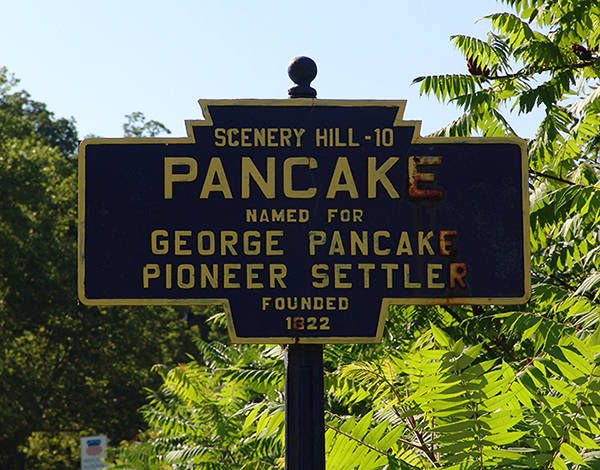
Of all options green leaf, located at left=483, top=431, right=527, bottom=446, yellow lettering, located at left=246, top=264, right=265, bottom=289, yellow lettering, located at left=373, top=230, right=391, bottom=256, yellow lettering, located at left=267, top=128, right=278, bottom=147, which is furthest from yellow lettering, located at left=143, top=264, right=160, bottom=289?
green leaf, located at left=483, top=431, right=527, bottom=446

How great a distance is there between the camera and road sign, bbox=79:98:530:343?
323 cm

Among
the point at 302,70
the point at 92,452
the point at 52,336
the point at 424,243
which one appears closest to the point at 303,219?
the point at 424,243

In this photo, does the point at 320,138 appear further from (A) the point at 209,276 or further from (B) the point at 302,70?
(A) the point at 209,276

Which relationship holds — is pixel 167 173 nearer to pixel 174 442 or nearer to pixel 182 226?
pixel 182 226

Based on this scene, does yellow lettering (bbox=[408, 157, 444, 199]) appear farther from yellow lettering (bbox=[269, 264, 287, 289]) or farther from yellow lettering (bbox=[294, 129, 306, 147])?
yellow lettering (bbox=[269, 264, 287, 289])

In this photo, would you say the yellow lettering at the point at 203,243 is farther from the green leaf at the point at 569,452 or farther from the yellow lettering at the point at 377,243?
the green leaf at the point at 569,452

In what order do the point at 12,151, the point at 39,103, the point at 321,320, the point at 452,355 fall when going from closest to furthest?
the point at 321,320 → the point at 452,355 → the point at 12,151 → the point at 39,103

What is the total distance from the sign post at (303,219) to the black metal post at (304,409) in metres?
0.02

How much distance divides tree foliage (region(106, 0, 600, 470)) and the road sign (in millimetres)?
519

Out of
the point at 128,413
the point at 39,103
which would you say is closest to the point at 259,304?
the point at 128,413

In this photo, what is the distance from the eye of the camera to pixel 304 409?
10.7 ft

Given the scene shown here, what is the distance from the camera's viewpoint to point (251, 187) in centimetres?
333

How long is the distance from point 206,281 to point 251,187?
487 millimetres

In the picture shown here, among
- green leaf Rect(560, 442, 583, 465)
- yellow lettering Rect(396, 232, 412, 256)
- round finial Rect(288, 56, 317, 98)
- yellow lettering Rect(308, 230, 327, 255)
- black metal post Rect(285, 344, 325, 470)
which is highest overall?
round finial Rect(288, 56, 317, 98)
